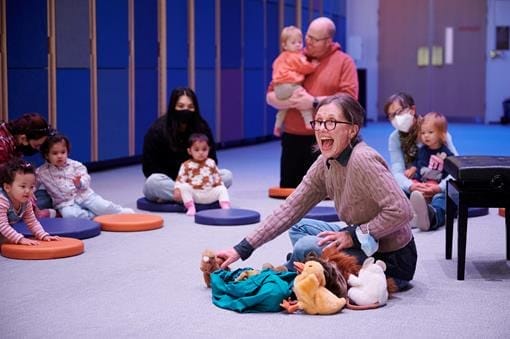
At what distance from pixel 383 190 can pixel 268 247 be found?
1.42 m

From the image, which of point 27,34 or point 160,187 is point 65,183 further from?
point 27,34

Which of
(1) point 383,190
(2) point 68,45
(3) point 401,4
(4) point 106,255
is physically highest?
(3) point 401,4

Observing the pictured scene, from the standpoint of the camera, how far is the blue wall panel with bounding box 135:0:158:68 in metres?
9.31

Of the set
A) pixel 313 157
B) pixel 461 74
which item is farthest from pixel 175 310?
pixel 461 74

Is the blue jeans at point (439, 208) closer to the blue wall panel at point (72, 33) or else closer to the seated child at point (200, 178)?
the seated child at point (200, 178)

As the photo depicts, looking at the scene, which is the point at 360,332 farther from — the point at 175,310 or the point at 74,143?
the point at 74,143

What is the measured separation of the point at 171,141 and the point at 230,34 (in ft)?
15.9

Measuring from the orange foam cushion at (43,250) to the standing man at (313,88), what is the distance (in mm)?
2628

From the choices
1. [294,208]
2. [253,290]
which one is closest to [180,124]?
[294,208]

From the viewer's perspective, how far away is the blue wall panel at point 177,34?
984cm

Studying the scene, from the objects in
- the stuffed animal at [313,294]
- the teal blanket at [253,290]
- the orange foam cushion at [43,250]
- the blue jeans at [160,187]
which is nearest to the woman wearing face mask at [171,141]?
the blue jeans at [160,187]

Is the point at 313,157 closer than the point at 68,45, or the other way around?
the point at 313,157

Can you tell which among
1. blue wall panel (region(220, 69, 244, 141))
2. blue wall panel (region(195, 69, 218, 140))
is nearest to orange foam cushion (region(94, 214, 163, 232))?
blue wall panel (region(195, 69, 218, 140))

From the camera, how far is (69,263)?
15.4ft
